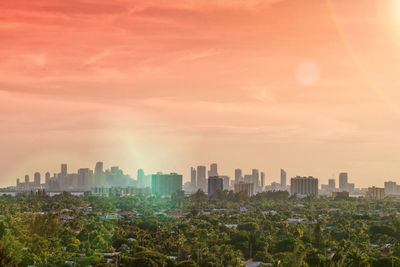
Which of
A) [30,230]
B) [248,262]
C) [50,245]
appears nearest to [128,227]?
[30,230]

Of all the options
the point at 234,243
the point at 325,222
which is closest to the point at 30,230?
the point at 234,243

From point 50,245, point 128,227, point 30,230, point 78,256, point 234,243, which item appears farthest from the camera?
point 128,227

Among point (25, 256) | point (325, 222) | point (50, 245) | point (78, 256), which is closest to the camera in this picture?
point (25, 256)

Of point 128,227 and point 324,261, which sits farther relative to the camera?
point 128,227

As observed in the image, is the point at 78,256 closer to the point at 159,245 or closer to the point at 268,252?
the point at 159,245

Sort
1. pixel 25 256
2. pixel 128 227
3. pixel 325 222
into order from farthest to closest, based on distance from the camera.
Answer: pixel 325 222, pixel 128 227, pixel 25 256

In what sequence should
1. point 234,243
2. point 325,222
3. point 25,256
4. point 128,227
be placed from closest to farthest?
point 25,256, point 234,243, point 128,227, point 325,222

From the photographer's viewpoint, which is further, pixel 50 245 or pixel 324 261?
pixel 50 245

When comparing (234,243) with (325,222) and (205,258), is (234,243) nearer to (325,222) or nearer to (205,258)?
(205,258)
